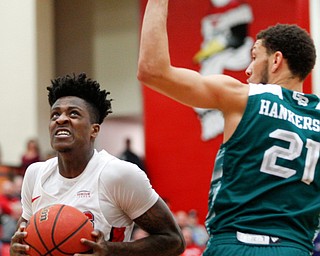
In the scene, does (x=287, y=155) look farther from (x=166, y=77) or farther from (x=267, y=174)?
(x=166, y=77)

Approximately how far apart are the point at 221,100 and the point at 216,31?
36.6ft

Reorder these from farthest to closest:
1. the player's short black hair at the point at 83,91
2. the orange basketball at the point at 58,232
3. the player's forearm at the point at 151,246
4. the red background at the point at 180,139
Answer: the red background at the point at 180,139 → the player's short black hair at the point at 83,91 → the player's forearm at the point at 151,246 → the orange basketball at the point at 58,232

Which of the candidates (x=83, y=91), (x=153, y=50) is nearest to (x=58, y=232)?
(x=83, y=91)

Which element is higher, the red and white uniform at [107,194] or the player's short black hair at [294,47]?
the player's short black hair at [294,47]

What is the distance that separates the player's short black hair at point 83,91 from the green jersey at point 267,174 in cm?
114

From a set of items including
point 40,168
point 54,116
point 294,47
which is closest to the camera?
point 294,47

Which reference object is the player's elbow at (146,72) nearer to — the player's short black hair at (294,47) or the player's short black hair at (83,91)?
the player's short black hair at (294,47)

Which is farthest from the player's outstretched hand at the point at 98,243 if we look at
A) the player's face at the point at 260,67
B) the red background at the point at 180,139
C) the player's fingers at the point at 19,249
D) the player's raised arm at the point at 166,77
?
the red background at the point at 180,139

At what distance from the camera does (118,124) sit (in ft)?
64.4

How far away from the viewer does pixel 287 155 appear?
3.84m

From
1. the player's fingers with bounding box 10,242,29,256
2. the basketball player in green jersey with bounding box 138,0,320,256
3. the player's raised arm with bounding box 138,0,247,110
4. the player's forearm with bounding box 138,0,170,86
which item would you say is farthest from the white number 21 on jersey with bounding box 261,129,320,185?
the player's fingers with bounding box 10,242,29,256

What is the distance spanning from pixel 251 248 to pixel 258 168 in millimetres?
386

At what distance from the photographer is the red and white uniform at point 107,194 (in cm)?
450

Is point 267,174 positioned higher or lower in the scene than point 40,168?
higher
